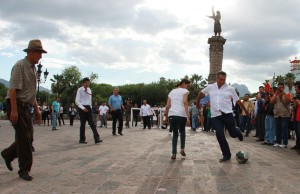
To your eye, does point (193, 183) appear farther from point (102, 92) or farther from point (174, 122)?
point (102, 92)

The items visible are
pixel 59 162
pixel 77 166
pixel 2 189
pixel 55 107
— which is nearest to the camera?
pixel 2 189

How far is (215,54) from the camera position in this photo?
37281mm

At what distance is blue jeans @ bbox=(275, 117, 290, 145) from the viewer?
1143cm

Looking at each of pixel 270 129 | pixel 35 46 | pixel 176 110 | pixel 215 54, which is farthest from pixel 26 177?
pixel 215 54

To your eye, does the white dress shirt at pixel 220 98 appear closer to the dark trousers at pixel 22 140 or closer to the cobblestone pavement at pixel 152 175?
the cobblestone pavement at pixel 152 175

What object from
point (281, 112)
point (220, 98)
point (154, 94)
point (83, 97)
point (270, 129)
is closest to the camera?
point (220, 98)

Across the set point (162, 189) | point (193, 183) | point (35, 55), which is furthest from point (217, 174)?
point (35, 55)

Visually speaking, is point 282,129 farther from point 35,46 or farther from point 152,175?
point 35,46

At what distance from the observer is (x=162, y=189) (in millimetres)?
5039

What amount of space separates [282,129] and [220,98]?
413cm

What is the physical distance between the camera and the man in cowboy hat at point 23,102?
5.74 m

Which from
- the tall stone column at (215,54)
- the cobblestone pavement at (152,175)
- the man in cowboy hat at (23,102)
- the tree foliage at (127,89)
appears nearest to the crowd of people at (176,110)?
the man in cowboy hat at (23,102)

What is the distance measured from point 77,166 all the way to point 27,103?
1.64 meters

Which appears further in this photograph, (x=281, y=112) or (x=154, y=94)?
(x=154, y=94)
